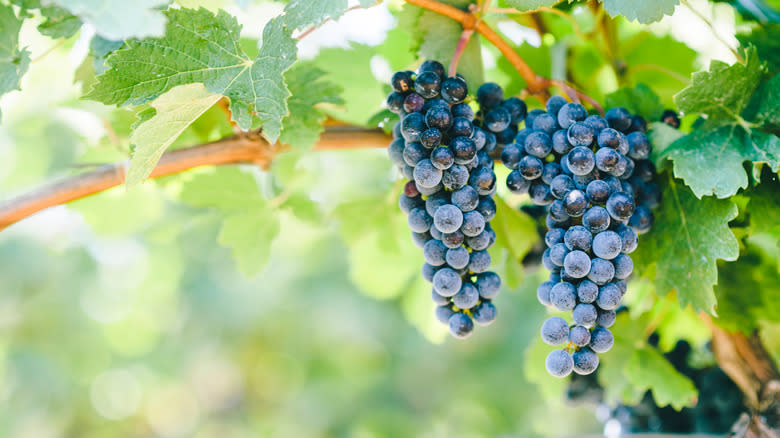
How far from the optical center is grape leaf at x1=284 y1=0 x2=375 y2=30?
0.53 meters

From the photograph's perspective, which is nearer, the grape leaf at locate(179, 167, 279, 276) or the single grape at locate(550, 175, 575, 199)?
the single grape at locate(550, 175, 575, 199)

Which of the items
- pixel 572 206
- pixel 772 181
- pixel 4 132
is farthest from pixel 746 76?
pixel 4 132

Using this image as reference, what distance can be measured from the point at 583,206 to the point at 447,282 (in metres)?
0.15

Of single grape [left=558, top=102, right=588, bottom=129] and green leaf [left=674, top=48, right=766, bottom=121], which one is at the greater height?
green leaf [left=674, top=48, right=766, bottom=121]

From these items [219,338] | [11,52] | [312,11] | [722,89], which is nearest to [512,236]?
[722,89]

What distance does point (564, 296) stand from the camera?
0.51m

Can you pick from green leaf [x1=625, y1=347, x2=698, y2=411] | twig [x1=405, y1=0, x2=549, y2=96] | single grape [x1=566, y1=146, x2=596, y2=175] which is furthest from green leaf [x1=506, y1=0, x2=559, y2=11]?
green leaf [x1=625, y1=347, x2=698, y2=411]

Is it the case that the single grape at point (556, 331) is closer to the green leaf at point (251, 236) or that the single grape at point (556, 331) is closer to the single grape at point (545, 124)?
the single grape at point (545, 124)

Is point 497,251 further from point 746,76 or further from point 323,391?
point 323,391

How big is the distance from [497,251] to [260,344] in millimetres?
5534

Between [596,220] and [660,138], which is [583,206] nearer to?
[596,220]

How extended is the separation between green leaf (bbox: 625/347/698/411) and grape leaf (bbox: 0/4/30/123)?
0.91 m

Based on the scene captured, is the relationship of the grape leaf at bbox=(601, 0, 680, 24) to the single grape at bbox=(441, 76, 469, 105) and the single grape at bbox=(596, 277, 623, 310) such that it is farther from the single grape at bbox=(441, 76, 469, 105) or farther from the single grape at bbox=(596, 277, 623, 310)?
the single grape at bbox=(596, 277, 623, 310)

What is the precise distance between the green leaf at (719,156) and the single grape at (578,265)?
0.53 ft
